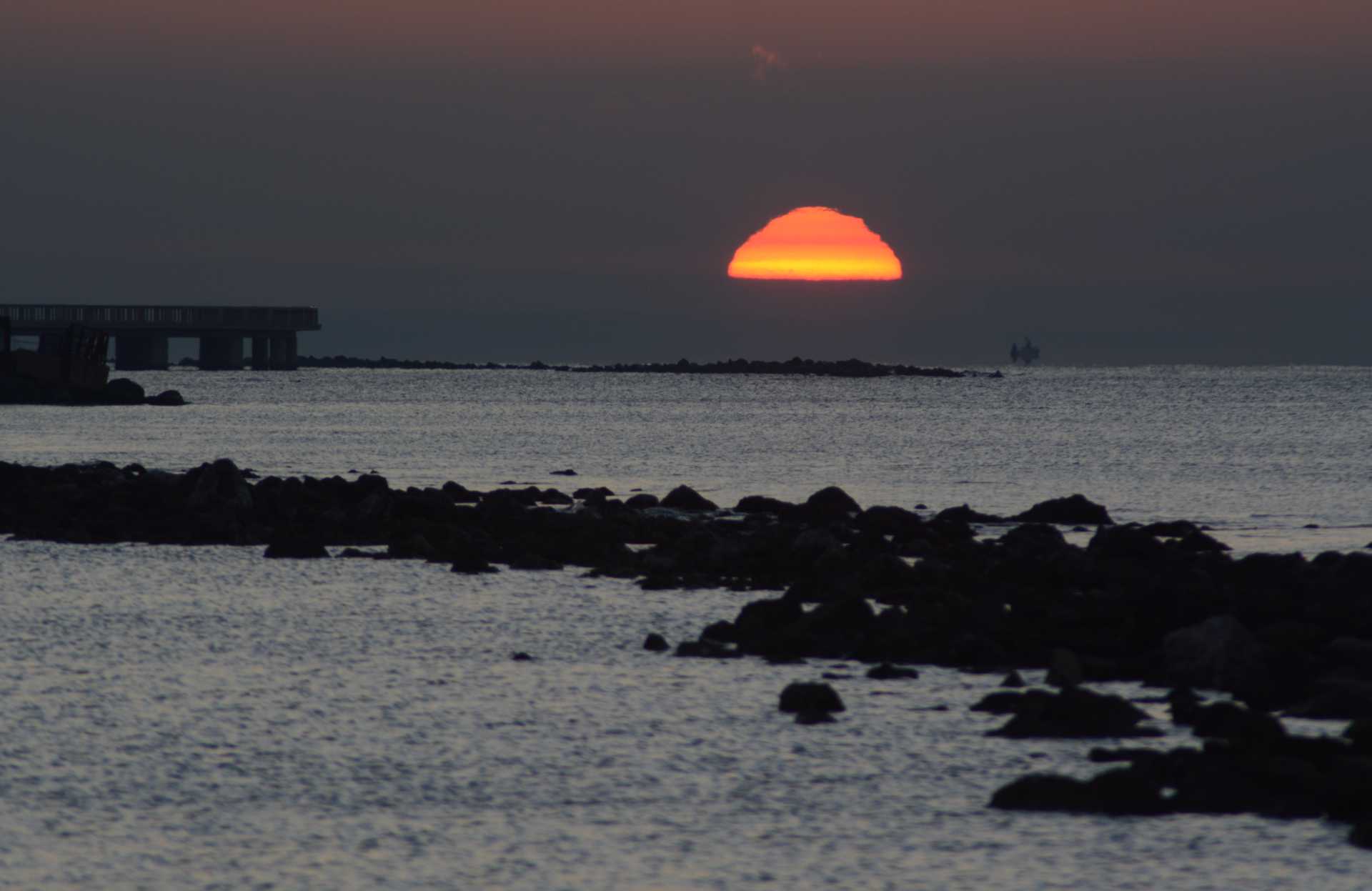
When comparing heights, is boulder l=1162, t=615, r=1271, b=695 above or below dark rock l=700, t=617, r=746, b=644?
above

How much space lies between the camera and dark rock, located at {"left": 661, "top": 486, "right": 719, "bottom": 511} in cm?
3581

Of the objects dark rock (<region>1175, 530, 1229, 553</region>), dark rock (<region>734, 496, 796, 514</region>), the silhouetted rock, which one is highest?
dark rock (<region>1175, 530, 1229, 553</region>)

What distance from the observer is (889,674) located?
1688 cm

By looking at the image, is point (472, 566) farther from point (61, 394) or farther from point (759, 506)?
point (61, 394)

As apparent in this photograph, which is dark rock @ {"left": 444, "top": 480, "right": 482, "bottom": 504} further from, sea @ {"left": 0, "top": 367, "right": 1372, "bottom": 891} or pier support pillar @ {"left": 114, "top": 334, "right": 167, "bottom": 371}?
pier support pillar @ {"left": 114, "top": 334, "right": 167, "bottom": 371}

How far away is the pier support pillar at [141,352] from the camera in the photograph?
172m

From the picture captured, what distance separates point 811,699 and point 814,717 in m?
0.33

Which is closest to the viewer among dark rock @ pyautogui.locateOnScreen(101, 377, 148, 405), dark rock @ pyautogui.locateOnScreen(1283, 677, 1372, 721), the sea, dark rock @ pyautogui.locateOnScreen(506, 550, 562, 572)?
the sea

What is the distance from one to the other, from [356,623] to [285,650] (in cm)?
194

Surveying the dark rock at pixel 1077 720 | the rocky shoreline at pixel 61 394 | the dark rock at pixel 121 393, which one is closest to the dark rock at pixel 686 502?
the dark rock at pixel 1077 720

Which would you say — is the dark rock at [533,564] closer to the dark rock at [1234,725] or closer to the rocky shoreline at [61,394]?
the dark rock at [1234,725]

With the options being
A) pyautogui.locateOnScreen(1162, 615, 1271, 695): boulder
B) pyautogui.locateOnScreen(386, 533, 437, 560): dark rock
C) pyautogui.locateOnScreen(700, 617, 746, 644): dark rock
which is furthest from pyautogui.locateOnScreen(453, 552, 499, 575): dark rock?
pyautogui.locateOnScreen(1162, 615, 1271, 695): boulder

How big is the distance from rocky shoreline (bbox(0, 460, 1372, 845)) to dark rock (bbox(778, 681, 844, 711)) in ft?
0.09

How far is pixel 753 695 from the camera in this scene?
1628cm
